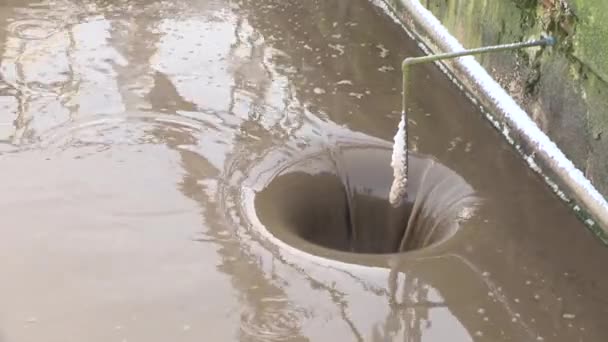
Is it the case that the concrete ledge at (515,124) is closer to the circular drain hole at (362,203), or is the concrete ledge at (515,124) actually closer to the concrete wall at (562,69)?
the concrete wall at (562,69)

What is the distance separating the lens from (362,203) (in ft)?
13.9

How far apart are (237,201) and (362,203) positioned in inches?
26.0

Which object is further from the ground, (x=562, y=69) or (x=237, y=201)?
(x=562, y=69)

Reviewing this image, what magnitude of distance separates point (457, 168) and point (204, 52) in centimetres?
207

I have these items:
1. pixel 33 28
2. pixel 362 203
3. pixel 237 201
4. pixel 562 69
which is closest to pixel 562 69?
pixel 562 69

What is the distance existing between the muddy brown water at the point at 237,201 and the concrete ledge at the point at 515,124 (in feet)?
0.24

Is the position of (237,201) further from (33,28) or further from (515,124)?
(33,28)

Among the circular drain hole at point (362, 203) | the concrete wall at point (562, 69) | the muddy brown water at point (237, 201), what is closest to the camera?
the muddy brown water at point (237, 201)

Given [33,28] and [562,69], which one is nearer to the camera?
[562,69]

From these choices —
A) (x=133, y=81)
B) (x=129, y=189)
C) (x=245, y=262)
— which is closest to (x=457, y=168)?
(x=245, y=262)

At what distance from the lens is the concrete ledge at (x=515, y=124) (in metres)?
3.92

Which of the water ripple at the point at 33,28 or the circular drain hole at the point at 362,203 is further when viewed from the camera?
the water ripple at the point at 33,28

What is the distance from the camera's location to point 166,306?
3.35m

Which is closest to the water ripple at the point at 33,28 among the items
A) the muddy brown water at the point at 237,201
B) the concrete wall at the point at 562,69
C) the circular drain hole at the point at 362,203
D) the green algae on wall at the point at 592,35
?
the muddy brown water at the point at 237,201
